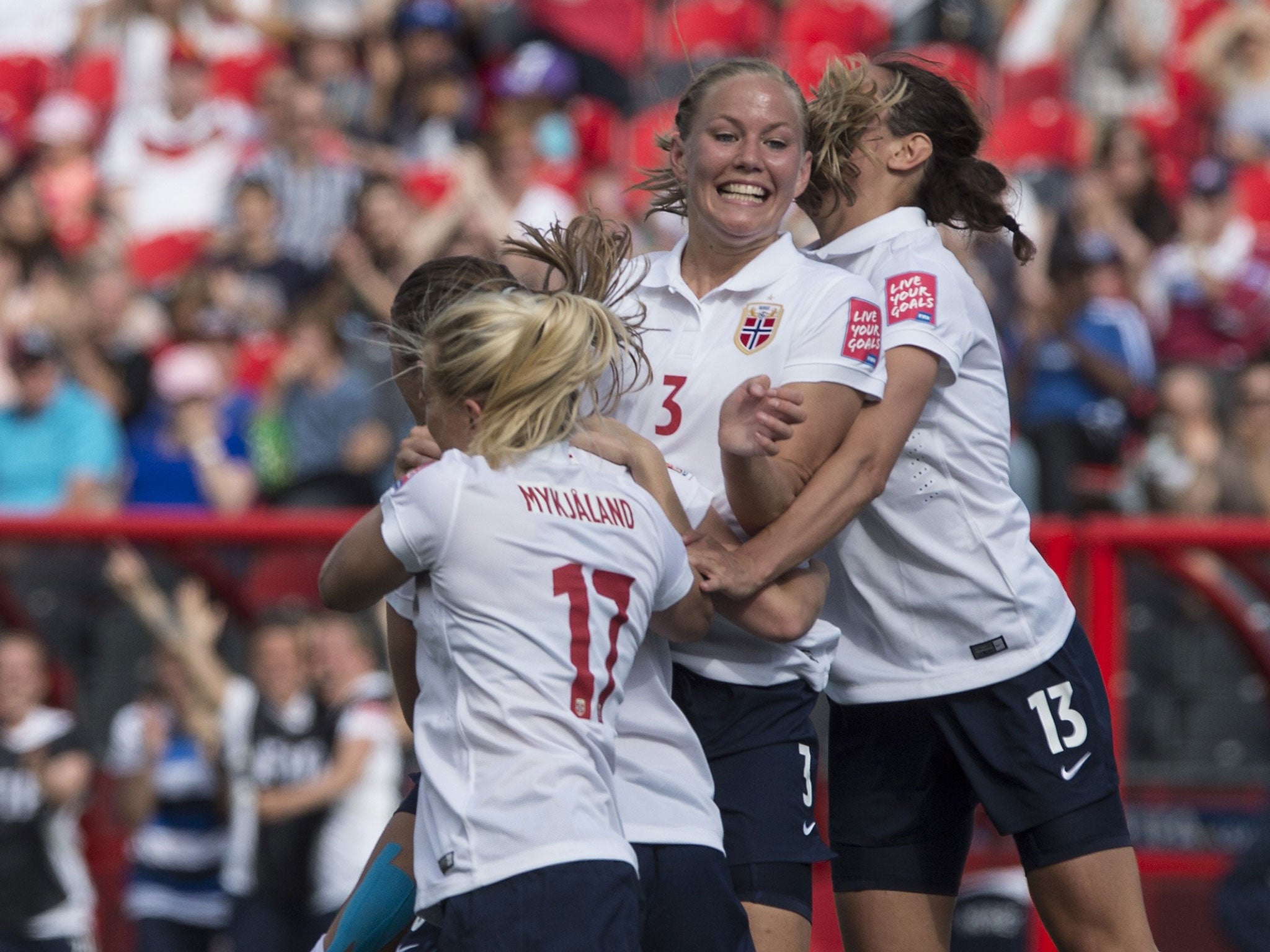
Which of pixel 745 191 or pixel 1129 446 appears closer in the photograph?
pixel 745 191

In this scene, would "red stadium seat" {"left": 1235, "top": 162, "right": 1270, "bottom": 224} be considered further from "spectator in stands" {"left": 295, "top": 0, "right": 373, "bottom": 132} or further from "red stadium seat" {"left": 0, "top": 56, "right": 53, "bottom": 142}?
"red stadium seat" {"left": 0, "top": 56, "right": 53, "bottom": 142}

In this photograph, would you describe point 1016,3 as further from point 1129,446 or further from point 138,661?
point 138,661

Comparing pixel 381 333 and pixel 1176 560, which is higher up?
pixel 381 333

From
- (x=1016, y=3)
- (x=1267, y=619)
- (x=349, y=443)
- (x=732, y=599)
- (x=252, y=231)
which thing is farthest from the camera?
(x=1016, y=3)

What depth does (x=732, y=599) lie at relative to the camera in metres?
3.22

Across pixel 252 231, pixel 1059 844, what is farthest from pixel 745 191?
pixel 252 231

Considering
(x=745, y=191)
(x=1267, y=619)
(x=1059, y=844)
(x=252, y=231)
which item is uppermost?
(x=745, y=191)

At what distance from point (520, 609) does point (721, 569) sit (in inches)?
17.8

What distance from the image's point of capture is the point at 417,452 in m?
3.23

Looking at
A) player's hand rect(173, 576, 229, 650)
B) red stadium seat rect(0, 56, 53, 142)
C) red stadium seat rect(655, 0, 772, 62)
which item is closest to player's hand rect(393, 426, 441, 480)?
player's hand rect(173, 576, 229, 650)

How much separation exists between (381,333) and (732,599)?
5.75 meters

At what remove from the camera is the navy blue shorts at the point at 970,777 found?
11.8 feet

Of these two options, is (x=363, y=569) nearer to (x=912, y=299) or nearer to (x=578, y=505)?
(x=578, y=505)

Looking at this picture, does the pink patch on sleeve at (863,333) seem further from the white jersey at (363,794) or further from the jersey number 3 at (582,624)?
the white jersey at (363,794)
